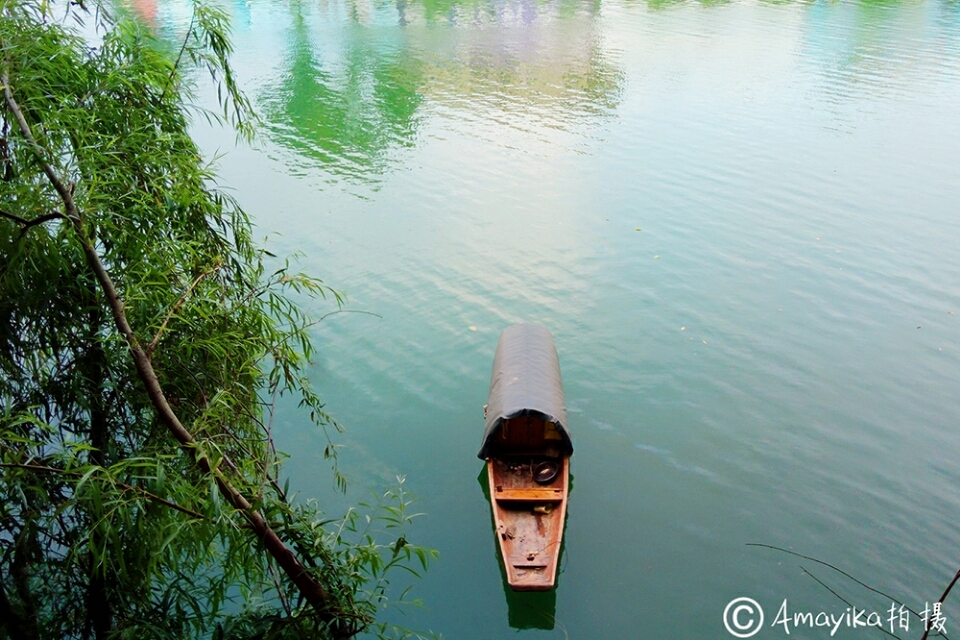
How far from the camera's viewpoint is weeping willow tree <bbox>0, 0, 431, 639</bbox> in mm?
3916

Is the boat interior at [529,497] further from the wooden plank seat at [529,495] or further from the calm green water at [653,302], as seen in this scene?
the calm green water at [653,302]

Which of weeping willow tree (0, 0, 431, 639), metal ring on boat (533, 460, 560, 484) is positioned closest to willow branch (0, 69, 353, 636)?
weeping willow tree (0, 0, 431, 639)

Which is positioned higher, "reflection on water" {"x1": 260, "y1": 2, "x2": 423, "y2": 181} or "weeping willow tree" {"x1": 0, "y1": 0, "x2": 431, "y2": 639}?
"weeping willow tree" {"x1": 0, "y1": 0, "x2": 431, "y2": 639}

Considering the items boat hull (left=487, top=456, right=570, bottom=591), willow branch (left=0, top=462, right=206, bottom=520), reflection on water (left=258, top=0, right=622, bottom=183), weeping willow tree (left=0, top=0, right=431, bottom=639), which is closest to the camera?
willow branch (left=0, top=462, right=206, bottom=520)

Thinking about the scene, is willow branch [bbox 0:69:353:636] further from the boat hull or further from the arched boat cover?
the arched boat cover

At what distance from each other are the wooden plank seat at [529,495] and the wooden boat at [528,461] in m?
0.01

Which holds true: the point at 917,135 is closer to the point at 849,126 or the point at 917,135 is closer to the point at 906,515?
the point at 849,126

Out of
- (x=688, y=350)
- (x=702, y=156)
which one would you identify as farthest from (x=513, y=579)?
(x=702, y=156)

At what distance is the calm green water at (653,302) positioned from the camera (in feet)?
28.6

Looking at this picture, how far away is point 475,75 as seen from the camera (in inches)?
1062

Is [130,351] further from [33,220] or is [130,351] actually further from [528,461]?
[528,461]

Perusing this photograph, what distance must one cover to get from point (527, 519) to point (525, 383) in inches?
66.3

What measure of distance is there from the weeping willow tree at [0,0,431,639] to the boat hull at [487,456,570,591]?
3263 mm

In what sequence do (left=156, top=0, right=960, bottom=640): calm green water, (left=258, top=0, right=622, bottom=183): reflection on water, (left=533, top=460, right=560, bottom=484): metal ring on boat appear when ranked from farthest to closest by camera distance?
(left=258, top=0, right=622, bottom=183): reflection on water < (left=533, top=460, right=560, bottom=484): metal ring on boat < (left=156, top=0, right=960, bottom=640): calm green water
